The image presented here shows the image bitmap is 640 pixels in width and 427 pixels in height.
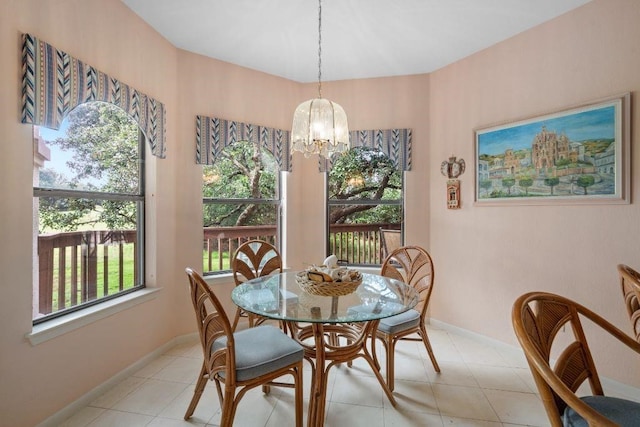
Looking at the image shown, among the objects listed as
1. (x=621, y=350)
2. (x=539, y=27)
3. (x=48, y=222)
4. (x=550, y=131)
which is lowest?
(x=621, y=350)

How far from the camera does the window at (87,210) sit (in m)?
1.86

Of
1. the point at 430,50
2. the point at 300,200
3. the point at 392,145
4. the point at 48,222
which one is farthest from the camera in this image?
the point at 300,200

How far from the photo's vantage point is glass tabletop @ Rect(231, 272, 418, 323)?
5.08 ft

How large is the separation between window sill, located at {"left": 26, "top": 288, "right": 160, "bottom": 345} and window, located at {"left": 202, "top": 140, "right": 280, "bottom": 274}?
0.71 meters

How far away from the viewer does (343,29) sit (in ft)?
8.29

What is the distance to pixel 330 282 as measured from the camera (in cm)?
188

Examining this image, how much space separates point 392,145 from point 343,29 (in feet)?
4.13

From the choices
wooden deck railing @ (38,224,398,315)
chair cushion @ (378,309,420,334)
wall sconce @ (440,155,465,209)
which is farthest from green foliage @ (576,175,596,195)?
wooden deck railing @ (38,224,398,315)

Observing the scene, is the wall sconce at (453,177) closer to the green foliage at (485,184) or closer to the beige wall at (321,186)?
the beige wall at (321,186)

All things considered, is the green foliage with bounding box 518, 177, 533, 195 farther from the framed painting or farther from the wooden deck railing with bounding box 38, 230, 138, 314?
the wooden deck railing with bounding box 38, 230, 138, 314

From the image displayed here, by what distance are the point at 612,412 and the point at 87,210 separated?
294 centimetres

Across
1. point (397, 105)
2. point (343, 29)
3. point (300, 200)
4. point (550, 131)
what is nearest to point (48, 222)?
point (300, 200)

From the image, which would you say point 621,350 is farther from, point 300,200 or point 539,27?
point 300,200

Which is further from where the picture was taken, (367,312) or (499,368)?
(499,368)
